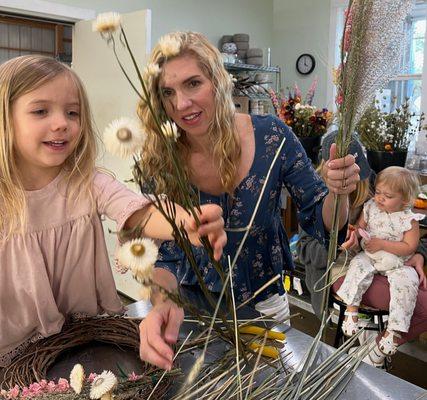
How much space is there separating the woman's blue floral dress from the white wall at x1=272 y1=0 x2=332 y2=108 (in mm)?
3674

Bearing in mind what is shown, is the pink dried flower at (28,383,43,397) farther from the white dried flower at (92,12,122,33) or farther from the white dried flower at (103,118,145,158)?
the white dried flower at (92,12,122,33)

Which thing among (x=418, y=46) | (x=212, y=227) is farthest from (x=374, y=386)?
(x=418, y=46)

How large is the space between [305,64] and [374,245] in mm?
3522

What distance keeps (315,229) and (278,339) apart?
0.44 meters

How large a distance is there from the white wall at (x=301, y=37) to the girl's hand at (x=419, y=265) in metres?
2.91

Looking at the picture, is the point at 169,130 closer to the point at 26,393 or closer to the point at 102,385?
the point at 102,385

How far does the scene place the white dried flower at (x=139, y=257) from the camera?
19.8 inches

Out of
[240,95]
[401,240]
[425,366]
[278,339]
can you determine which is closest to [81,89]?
[278,339]

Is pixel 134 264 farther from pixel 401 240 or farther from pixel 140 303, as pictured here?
pixel 401 240

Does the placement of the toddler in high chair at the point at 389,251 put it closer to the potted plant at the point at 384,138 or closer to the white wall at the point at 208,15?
the potted plant at the point at 384,138

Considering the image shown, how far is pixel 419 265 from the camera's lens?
7.07ft

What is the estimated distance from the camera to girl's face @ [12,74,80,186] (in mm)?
945

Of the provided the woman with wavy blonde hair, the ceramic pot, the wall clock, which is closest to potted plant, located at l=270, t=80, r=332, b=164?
the woman with wavy blonde hair

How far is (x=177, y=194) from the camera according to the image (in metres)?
0.59
